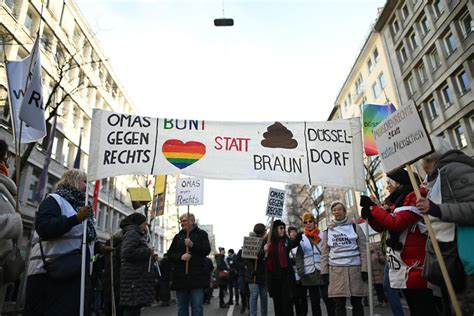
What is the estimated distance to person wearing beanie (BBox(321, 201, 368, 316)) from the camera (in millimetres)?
5055

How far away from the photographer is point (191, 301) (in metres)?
5.35

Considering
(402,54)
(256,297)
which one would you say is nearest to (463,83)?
(402,54)

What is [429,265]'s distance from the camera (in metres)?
3.02

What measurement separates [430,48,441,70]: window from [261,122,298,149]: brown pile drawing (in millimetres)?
24828

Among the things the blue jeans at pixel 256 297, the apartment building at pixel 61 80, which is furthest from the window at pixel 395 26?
the blue jeans at pixel 256 297

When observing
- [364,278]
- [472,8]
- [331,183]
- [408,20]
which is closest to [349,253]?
[364,278]

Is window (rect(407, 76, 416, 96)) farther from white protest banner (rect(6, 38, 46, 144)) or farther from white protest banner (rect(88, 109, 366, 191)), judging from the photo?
white protest banner (rect(6, 38, 46, 144))

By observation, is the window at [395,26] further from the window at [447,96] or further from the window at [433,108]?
the window at [447,96]

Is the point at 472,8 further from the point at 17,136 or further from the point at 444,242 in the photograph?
the point at 17,136

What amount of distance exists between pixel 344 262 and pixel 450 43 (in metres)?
24.6

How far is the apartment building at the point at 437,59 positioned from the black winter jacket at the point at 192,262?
770 inches

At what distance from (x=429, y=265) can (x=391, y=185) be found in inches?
66.2

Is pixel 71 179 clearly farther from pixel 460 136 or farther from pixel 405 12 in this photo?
pixel 405 12

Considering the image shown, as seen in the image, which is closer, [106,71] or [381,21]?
[381,21]
